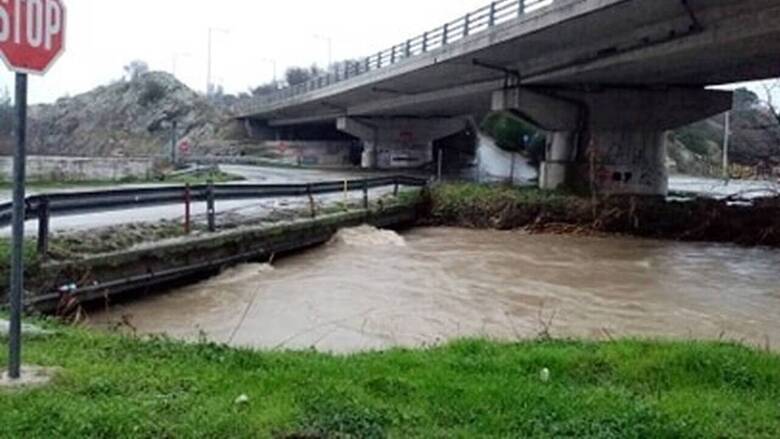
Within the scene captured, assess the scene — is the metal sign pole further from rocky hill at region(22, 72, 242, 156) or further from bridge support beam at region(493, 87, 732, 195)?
rocky hill at region(22, 72, 242, 156)

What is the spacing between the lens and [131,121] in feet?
328

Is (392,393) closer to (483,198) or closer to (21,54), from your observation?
(21,54)

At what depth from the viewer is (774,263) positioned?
71.3 ft

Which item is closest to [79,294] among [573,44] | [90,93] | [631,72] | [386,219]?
[386,219]

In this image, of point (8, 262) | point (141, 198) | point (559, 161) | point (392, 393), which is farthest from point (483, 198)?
point (392, 393)

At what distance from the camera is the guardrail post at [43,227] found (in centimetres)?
1212

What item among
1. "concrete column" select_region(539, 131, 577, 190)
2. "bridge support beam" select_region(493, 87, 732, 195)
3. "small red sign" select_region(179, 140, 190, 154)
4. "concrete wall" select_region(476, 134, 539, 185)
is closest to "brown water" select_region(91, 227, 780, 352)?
"bridge support beam" select_region(493, 87, 732, 195)

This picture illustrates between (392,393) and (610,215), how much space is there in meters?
23.1

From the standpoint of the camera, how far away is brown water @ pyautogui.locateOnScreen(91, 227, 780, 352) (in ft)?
40.0

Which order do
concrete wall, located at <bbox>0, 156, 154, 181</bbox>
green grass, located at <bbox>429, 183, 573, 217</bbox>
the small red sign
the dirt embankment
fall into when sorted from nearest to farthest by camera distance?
the dirt embankment, green grass, located at <bbox>429, 183, 573, 217</bbox>, concrete wall, located at <bbox>0, 156, 154, 181</bbox>, the small red sign

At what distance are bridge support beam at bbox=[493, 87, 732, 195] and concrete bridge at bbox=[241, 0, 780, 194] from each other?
43mm

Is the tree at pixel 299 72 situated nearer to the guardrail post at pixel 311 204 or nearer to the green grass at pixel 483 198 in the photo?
the green grass at pixel 483 198

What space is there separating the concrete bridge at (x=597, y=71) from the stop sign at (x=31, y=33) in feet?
58.1

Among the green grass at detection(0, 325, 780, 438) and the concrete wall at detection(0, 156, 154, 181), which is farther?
the concrete wall at detection(0, 156, 154, 181)
